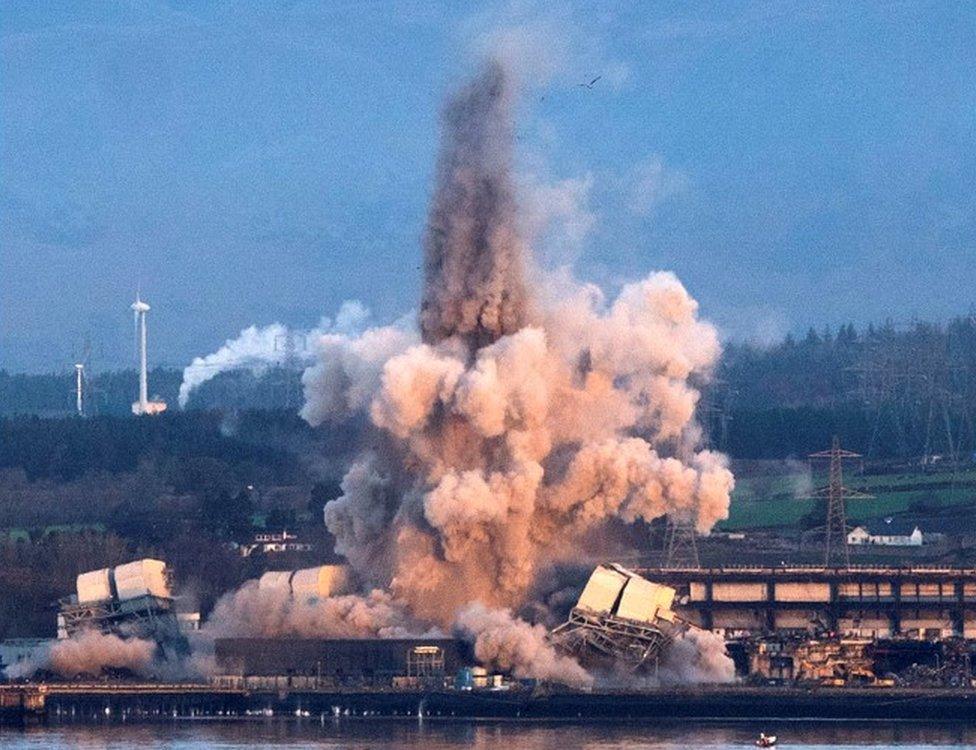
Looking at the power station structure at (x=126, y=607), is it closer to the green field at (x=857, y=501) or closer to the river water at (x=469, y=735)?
the river water at (x=469, y=735)

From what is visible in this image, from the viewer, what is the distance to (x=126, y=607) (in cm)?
12044

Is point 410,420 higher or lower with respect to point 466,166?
lower

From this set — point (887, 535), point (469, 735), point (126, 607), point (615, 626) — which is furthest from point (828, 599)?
point (887, 535)

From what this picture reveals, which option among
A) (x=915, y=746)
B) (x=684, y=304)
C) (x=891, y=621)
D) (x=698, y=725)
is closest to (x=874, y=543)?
(x=891, y=621)

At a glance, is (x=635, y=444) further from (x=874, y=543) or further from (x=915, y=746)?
(x=874, y=543)

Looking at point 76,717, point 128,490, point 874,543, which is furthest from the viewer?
point 128,490

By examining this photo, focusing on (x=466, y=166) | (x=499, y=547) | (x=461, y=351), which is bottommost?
(x=499, y=547)

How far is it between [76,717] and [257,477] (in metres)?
78.7

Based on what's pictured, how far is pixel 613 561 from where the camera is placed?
122m

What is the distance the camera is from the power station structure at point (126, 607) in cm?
12012

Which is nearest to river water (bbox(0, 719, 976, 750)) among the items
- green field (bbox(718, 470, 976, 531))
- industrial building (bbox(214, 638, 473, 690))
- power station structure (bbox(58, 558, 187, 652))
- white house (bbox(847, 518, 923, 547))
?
industrial building (bbox(214, 638, 473, 690))

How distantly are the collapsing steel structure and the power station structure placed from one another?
18.0m

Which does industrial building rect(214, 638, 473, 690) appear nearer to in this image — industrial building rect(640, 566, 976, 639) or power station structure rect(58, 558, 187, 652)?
power station structure rect(58, 558, 187, 652)

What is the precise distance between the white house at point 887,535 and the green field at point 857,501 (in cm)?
303
